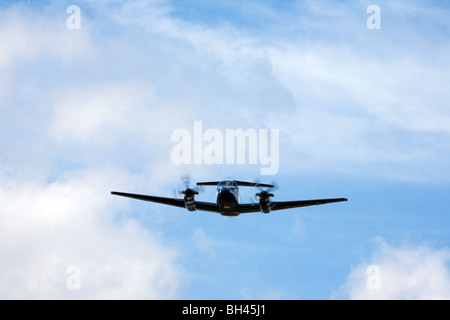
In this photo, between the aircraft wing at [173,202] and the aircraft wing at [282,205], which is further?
the aircraft wing at [173,202]

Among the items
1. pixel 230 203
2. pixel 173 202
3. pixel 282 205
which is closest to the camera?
pixel 230 203

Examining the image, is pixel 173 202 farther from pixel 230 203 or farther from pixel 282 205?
pixel 282 205

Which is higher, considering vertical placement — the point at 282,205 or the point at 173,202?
the point at 173,202

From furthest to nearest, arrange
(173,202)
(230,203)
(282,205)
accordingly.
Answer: (173,202) → (282,205) → (230,203)

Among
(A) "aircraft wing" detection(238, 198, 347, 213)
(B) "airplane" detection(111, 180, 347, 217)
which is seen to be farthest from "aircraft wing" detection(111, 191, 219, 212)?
(A) "aircraft wing" detection(238, 198, 347, 213)

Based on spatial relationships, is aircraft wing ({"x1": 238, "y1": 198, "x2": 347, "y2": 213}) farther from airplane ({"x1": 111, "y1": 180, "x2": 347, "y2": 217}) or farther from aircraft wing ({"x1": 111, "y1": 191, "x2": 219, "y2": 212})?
aircraft wing ({"x1": 111, "y1": 191, "x2": 219, "y2": 212})

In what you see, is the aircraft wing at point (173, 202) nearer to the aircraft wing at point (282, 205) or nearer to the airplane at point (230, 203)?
the airplane at point (230, 203)

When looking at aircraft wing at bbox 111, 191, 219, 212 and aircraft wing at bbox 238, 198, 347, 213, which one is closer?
aircraft wing at bbox 238, 198, 347, 213

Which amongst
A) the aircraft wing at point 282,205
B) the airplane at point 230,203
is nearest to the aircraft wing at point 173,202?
the airplane at point 230,203

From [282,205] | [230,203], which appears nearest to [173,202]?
[230,203]
